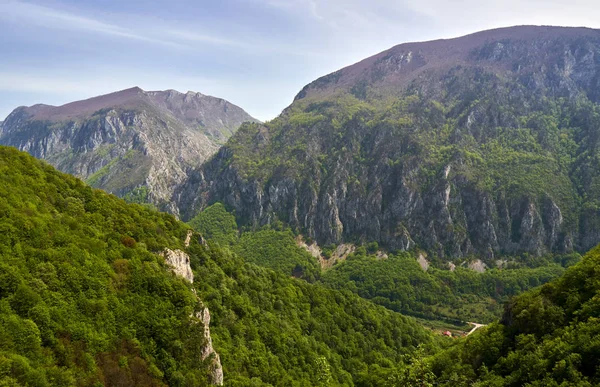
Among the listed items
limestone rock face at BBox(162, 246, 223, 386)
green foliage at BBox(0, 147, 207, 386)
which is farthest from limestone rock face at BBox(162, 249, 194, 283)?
green foliage at BBox(0, 147, 207, 386)

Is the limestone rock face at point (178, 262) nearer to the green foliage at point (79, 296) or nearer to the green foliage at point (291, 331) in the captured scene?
the green foliage at point (79, 296)

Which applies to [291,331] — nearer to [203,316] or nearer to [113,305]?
[203,316]

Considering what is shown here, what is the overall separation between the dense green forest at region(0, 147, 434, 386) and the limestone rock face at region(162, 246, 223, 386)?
6.85 ft

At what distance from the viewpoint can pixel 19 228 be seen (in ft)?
167

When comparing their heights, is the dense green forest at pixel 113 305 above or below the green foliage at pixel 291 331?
above

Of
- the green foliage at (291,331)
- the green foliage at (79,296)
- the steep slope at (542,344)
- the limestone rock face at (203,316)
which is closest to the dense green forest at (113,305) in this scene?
the green foliage at (79,296)

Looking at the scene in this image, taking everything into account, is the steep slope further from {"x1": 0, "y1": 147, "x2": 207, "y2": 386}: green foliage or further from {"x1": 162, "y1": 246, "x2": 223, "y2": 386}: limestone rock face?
{"x1": 0, "y1": 147, "x2": 207, "y2": 386}: green foliage

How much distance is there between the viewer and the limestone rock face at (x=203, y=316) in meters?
62.1

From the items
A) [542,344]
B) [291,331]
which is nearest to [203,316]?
[291,331]

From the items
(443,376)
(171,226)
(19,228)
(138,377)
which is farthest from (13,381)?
(443,376)

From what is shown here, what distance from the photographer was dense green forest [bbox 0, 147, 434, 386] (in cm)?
4288

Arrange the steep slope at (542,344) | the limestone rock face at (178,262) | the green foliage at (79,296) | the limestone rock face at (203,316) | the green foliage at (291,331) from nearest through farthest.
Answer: the green foliage at (79,296) → the steep slope at (542,344) → the limestone rock face at (203,316) → the limestone rock face at (178,262) → the green foliage at (291,331)

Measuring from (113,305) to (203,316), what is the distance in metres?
17.7

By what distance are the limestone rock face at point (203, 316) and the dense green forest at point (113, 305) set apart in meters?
2.09
